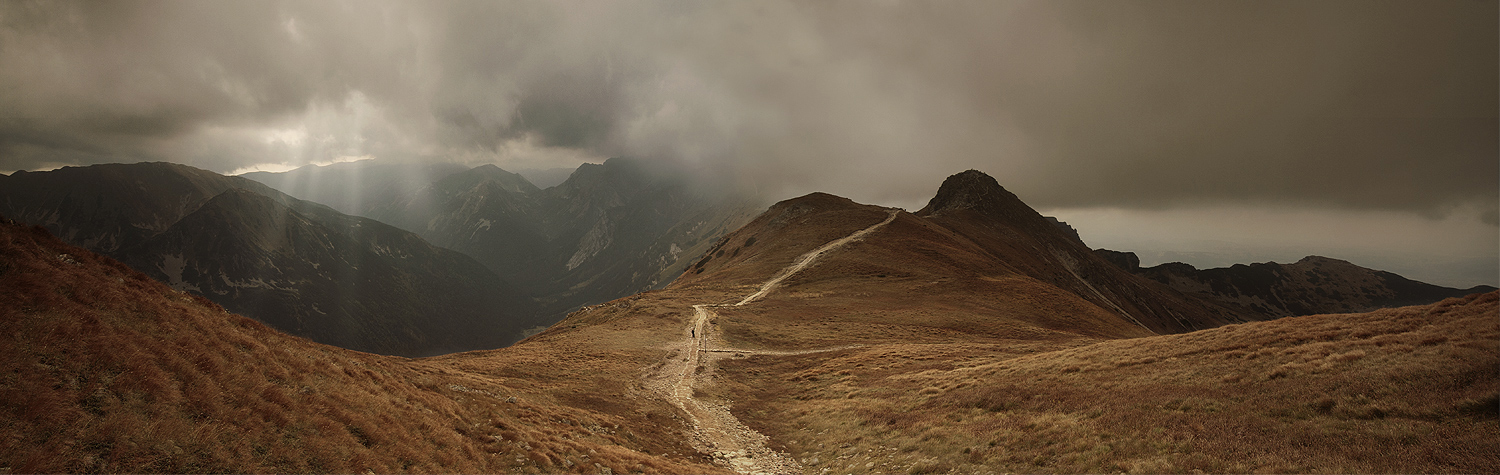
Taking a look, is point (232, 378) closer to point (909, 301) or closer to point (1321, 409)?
point (1321, 409)

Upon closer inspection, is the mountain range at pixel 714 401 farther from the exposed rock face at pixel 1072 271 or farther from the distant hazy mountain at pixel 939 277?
the exposed rock face at pixel 1072 271

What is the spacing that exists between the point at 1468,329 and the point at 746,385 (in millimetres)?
34107

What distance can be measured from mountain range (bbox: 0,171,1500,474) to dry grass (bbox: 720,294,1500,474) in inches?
4.0

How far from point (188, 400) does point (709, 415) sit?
23204 millimetres

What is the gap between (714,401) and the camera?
34.3 meters

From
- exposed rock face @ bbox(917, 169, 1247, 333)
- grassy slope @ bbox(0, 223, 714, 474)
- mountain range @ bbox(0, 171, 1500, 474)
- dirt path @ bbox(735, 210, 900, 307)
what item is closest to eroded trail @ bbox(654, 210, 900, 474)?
mountain range @ bbox(0, 171, 1500, 474)

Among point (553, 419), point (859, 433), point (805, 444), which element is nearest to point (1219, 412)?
point (859, 433)

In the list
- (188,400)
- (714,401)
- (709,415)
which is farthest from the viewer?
(714,401)

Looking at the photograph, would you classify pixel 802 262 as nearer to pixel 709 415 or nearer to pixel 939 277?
pixel 939 277

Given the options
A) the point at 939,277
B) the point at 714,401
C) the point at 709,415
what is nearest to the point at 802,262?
the point at 939,277

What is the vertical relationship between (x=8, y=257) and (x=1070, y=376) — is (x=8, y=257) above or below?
above

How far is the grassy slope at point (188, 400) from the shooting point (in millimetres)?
9539

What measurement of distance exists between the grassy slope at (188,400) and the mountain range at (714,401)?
0.06 meters

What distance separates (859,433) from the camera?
24922 millimetres
